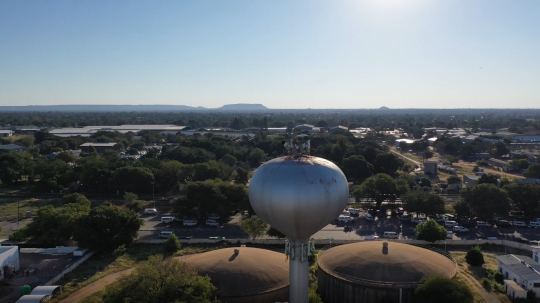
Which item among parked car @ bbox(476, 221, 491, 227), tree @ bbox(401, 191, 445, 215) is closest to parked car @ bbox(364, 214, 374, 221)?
tree @ bbox(401, 191, 445, 215)

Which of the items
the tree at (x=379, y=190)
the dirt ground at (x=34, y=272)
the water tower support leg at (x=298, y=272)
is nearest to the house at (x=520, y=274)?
the water tower support leg at (x=298, y=272)

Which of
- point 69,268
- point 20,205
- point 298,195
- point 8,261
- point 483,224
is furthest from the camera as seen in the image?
point 20,205

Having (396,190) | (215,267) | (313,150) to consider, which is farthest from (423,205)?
(313,150)

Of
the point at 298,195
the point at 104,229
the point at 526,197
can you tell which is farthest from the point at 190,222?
the point at 526,197

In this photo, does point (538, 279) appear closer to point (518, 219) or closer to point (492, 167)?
point (518, 219)

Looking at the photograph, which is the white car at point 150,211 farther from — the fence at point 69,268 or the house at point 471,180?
the house at point 471,180

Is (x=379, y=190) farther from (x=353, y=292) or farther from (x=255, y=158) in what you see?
(x=255, y=158)
